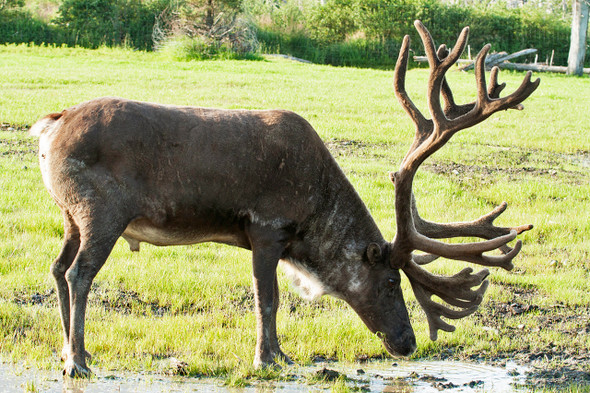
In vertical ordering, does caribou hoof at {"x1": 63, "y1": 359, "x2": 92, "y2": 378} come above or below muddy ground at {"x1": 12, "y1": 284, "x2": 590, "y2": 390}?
above

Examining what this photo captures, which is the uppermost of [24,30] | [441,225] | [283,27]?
[283,27]

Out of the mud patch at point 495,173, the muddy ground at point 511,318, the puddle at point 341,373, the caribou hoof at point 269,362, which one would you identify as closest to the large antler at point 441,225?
the puddle at point 341,373

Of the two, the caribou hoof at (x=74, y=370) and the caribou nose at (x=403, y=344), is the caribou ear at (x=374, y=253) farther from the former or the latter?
the caribou hoof at (x=74, y=370)

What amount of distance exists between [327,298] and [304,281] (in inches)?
59.5

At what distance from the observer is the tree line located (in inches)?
1319

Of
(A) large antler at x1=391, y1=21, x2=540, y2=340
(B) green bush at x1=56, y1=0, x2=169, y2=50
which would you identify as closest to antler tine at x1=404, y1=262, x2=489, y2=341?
(A) large antler at x1=391, y1=21, x2=540, y2=340

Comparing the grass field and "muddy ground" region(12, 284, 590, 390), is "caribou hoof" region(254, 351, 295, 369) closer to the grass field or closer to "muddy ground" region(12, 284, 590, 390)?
the grass field

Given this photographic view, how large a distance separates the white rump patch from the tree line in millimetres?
26261

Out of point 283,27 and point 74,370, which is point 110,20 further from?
point 74,370

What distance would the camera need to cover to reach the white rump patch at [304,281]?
19.3 ft

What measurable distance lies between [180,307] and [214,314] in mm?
365

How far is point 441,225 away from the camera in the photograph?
6199 millimetres

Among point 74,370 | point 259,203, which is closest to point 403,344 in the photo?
point 259,203

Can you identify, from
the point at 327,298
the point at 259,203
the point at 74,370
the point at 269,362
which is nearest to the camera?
the point at 74,370
